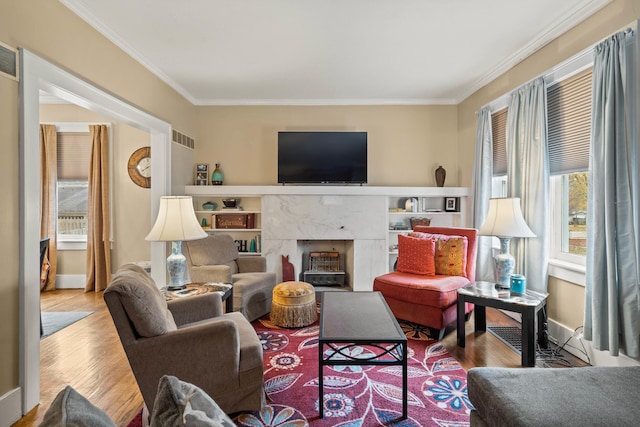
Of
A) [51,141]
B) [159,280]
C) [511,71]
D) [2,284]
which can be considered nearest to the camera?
[2,284]

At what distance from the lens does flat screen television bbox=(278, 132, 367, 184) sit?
471 centimetres

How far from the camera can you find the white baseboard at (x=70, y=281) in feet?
16.2

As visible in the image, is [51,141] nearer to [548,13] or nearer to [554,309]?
[548,13]

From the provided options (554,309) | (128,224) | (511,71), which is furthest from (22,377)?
(511,71)

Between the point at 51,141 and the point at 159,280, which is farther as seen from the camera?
the point at 51,141

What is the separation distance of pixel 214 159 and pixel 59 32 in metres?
2.65

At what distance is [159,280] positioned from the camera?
4.13 m

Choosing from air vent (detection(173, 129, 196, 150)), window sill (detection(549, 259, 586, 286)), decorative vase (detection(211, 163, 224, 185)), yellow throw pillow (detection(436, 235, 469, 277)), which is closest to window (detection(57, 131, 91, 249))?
air vent (detection(173, 129, 196, 150))

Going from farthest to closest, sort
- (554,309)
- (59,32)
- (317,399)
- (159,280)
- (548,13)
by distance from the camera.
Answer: (159,280)
(554,309)
(548,13)
(59,32)
(317,399)

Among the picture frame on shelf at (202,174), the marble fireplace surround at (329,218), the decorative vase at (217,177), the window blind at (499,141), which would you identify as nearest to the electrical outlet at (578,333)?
the window blind at (499,141)

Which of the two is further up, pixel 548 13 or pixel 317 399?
pixel 548 13

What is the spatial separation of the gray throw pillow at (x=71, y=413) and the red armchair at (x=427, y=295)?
2.79 m

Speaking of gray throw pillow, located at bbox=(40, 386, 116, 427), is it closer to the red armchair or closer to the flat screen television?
the red armchair

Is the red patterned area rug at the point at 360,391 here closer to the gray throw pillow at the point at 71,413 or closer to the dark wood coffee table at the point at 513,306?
the dark wood coffee table at the point at 513,306
